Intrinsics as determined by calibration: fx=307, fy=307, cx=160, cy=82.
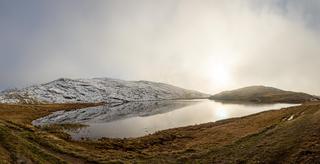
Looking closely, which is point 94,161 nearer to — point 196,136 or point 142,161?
point 142,161

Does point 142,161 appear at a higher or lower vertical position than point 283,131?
lower

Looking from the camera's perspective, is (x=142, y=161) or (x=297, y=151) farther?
(x=142, y=161)

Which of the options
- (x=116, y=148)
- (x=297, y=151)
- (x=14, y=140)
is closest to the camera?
(x=297, y=151)

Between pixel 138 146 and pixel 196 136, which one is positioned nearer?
pixel 138 146

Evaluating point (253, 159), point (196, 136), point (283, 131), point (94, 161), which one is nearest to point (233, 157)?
point (253, 159)

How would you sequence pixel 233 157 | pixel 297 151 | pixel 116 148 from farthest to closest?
pixel 116 148 → pixel 233 157 → pixel 297 151

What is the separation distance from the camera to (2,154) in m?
34.3

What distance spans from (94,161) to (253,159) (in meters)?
19.1

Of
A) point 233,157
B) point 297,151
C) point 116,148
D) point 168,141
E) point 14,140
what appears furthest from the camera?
point 168,141

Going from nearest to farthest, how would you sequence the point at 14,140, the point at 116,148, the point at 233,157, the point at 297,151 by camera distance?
1. the point at 297,151
2. the point at 233,157
3. the point at 14,140
4. the point at 116,148

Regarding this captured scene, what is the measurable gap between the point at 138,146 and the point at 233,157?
69.6ft

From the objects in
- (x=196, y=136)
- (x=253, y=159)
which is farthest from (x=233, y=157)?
(x=196, y=136)

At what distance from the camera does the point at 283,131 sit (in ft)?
131

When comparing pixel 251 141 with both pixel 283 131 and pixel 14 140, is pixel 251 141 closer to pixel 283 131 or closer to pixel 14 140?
pixel 283 131
